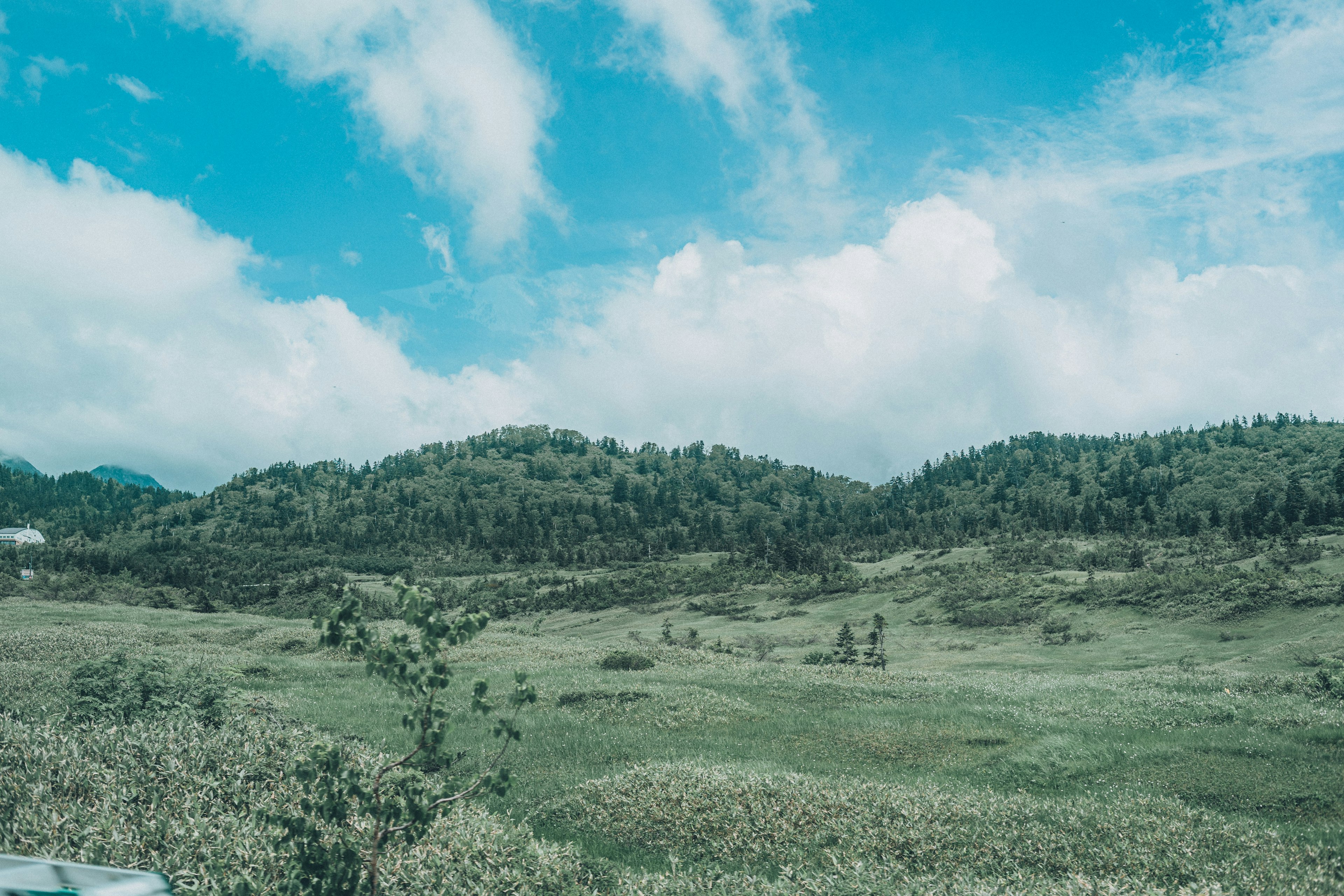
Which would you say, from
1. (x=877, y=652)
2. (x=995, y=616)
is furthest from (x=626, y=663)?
(x=995, y=616)

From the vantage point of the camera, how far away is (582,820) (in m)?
12.0

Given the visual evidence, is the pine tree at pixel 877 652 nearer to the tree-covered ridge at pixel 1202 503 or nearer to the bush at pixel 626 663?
the bush at pixel 626 663

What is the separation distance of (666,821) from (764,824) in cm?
159

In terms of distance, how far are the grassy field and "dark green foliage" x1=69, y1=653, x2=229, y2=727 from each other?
1.72ft

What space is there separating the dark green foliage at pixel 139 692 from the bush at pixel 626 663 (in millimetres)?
18702

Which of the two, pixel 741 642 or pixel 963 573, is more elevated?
pixel 963 573

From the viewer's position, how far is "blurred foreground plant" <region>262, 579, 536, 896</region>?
554cm

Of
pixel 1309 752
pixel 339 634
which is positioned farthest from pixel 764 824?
pixel 1309 752

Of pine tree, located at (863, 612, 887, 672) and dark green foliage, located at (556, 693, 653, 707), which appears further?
pine tree, located at (863, 612, 887, 672)

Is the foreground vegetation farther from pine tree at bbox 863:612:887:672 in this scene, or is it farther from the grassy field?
pine tree at bbox 863:612:887:672

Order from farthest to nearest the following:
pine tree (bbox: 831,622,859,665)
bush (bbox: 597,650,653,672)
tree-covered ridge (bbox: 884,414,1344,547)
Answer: tree-covered ridge (bbox: 884,414,1344,547) → pine tree (bbox: 831,622,859,665) → bush (bbox: 597,650,653,672)

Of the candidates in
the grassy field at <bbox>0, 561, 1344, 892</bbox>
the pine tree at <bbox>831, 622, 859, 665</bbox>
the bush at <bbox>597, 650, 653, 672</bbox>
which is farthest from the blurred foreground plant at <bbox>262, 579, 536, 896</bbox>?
the pine tree at <bbox>831, 622, 859, 665</bbox>

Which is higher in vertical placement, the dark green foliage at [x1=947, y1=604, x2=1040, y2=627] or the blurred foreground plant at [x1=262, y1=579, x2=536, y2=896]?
the blurred foreground plant at [x1=262, y1=579, x2=536, y2=896]

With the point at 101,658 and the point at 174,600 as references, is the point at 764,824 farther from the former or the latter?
the point at 174,600
